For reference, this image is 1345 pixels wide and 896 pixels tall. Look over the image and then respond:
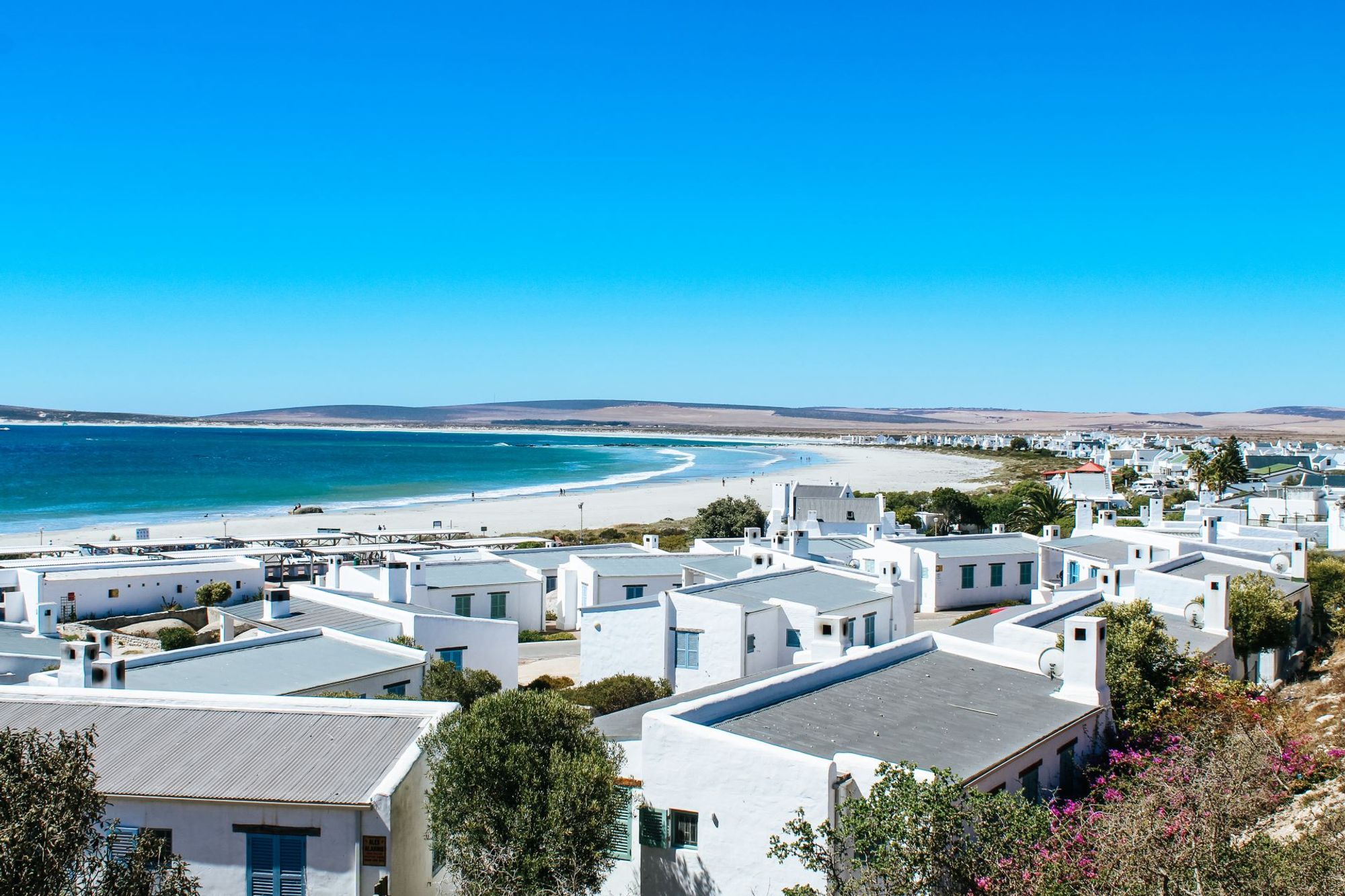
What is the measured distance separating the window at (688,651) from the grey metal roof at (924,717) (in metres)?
8.28

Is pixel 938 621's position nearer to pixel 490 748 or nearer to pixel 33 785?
pixel 490 748

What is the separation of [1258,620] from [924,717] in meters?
12.8

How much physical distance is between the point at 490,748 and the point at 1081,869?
261 inches

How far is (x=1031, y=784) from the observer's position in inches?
564

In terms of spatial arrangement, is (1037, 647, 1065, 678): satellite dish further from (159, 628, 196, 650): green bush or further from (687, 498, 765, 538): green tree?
(687, 498, 765, 538): green tree

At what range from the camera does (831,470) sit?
159 m

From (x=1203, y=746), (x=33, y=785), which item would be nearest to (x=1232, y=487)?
(x=1203, y=746)

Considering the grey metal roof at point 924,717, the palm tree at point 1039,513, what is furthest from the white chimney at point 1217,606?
the palm tree at point 1039,513

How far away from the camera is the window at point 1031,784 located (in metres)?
14.1

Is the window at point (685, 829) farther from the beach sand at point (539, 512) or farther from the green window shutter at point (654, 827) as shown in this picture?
the beach sand at point (539, 512)

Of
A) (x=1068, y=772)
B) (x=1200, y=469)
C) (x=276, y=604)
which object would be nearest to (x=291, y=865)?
(x=1068, y=772)

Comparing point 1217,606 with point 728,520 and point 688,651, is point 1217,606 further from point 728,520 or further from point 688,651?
point 728,520

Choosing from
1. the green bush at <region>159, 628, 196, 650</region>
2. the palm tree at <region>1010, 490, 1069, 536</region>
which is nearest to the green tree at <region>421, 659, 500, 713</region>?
the green bush at <region>159, 628, 196, 650</region>

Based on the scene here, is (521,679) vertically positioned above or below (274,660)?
below
